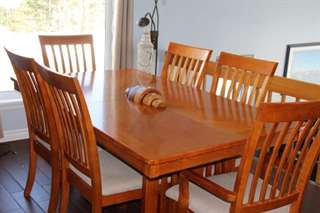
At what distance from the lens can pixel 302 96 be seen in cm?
293

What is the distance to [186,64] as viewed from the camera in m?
3.02

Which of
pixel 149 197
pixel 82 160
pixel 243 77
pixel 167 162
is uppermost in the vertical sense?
pixel 243 77

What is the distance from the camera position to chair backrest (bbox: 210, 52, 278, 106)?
253cm

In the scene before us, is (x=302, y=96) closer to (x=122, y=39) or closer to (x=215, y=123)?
(x=215, y=123)

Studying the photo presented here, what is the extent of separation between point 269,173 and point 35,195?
1710mm

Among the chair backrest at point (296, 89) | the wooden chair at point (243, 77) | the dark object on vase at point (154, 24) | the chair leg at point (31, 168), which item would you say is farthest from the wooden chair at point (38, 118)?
the dark object on vase at point (154, 24)

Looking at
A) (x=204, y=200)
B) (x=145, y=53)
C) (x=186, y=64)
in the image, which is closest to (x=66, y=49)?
(x=145, y=53)

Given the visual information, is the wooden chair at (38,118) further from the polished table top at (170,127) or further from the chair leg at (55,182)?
the polished table top at (170,127)

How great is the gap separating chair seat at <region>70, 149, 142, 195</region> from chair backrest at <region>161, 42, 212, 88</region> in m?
0.92

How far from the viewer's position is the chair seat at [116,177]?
2074 mm

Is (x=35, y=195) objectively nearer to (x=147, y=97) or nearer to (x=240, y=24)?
(x=147, y=97)

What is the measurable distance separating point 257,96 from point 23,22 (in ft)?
7.22

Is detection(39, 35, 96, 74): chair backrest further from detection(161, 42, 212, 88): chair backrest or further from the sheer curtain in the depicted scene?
detection(161, 42, 212, 88): chair backrest

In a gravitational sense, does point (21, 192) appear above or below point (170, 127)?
below
